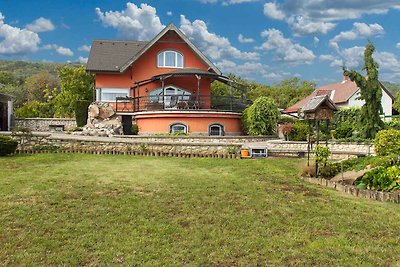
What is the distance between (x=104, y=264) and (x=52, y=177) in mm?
5562

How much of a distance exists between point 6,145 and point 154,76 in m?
13.1

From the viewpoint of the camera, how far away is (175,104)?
2348 cm

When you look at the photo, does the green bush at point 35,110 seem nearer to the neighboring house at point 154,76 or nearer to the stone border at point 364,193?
the neighboring house at point 154,76

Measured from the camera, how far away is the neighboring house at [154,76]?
24.6m

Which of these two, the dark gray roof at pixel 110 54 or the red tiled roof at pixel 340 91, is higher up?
the dark gray roof at pixel 110 54

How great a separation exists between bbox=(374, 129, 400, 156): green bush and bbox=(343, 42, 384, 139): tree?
18.5ft

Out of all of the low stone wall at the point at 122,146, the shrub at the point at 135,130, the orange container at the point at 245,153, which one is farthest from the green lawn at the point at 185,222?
the shrub at the point at 135,130

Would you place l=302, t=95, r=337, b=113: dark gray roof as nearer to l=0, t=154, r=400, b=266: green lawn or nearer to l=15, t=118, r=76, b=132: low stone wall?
l=0, t=154, r=400, b=266: green lawn

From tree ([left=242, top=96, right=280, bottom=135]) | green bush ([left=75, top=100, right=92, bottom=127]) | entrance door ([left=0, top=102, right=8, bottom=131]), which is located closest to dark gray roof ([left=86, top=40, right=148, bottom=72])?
green bush ([left=75, top=100, right=92, bottom=127])

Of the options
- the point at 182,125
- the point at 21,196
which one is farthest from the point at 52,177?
the point at 182,125

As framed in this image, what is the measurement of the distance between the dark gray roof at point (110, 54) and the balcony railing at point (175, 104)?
2.73m

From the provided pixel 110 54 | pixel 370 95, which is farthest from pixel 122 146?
pixel 110 54

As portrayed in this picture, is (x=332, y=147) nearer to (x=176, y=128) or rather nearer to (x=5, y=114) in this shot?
(x=176, y=128)

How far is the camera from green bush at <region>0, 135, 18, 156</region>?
45.8ft
